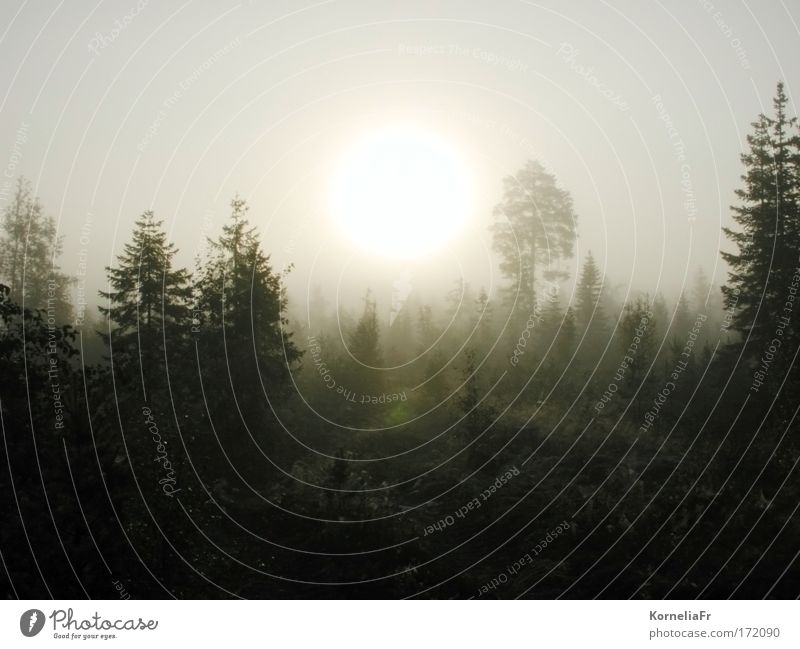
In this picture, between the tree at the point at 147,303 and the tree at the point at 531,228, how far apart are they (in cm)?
2023

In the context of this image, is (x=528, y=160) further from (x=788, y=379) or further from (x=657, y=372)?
(x=788, y=379)

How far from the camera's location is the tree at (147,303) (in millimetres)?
22547

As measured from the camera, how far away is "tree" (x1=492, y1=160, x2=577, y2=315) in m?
35.3

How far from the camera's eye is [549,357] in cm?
2984

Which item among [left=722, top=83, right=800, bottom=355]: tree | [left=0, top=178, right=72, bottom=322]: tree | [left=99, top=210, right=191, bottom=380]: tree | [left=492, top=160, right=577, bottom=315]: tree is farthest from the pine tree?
[left=0, top=178, right=72, bottom=322]: tree

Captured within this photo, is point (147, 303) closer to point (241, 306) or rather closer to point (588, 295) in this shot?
point (241, 306)

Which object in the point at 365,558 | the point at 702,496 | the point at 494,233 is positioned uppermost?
the point at 494,233

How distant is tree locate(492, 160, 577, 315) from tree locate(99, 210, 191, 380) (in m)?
20.2

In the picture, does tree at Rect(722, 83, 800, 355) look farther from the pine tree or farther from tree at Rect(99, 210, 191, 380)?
tree at Rect(99, 210, 191, 380)

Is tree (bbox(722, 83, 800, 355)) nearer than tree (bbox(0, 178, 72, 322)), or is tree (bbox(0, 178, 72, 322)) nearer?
tree (bbox(722, 83, 800, 355))

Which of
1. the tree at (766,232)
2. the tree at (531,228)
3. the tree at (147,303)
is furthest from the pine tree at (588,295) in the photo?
the tree at (147,303)

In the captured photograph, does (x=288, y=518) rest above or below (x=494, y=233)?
below

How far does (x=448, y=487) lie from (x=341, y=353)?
13607mm

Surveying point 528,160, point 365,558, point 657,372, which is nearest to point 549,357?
point 657,372
